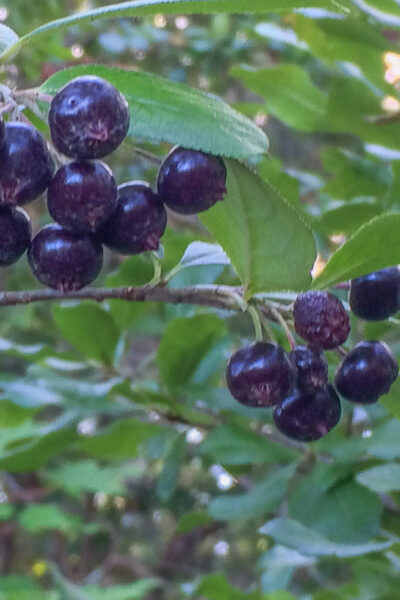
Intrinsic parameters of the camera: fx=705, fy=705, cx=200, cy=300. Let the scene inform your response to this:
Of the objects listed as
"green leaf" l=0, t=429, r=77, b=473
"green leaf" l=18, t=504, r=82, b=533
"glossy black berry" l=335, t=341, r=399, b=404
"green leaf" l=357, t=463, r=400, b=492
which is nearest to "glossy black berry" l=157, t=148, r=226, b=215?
"glossy black berry" l=335, t=341, r=399, b=404

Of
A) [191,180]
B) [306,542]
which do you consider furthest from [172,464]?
[191,180]

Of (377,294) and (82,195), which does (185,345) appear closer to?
(377,294)

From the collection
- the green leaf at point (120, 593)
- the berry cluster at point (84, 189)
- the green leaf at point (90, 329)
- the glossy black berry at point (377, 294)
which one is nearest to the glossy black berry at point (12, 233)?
the berry cluster at point (84, 189)

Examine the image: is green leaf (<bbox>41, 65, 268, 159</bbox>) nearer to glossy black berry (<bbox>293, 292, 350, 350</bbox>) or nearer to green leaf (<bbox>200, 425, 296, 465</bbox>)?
glossy black berry (<bbox>293, 292, 350, 350</bbox>)

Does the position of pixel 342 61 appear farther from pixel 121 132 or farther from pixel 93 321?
pixel 121 132

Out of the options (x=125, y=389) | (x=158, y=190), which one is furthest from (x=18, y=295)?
(x=125, y=389)
